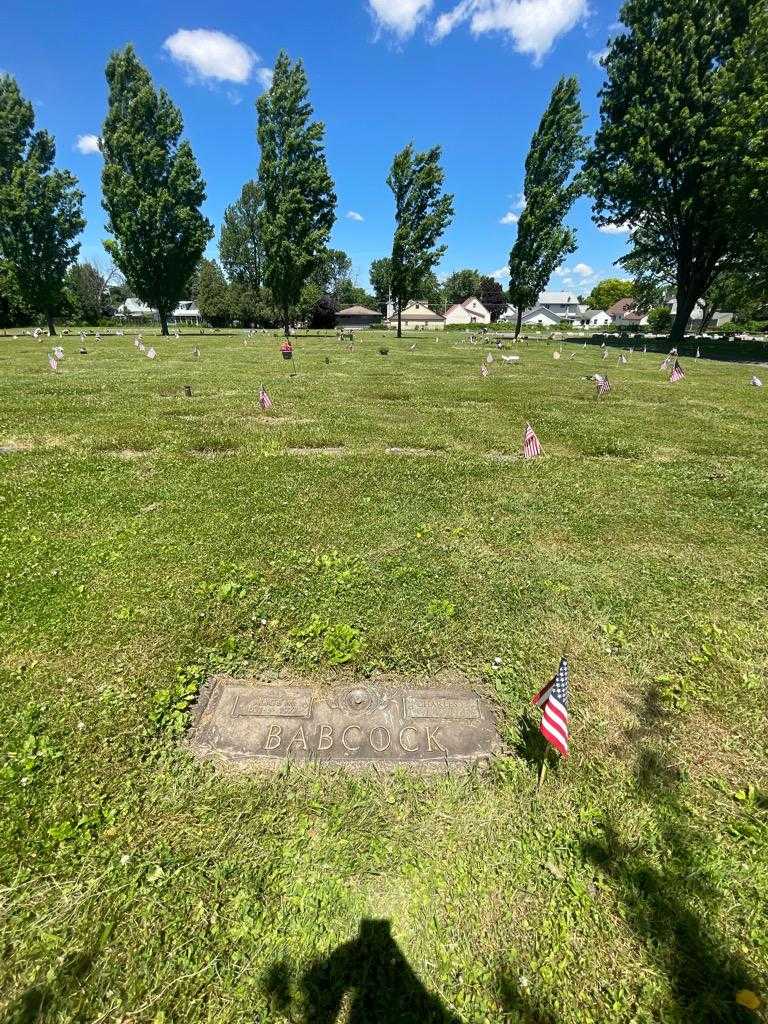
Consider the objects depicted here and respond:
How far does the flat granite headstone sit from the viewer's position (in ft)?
10.7

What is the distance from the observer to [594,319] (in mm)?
113188

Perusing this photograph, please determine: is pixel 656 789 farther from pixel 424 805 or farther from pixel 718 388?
pixel 718 388

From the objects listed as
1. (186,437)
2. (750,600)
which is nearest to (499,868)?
(750,600)

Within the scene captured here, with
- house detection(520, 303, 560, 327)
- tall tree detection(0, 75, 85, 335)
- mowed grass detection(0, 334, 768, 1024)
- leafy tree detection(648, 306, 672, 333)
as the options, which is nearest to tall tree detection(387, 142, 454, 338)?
tall tree detection(0, 75, 85, 335)

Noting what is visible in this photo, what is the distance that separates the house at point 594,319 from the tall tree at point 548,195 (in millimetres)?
76715

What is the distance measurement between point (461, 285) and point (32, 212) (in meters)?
107

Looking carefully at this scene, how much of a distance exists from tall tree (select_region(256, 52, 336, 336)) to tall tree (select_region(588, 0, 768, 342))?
22916 mm

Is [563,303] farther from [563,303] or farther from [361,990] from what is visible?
[361,990]

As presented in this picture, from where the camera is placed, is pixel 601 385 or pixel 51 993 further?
pixel 601 385

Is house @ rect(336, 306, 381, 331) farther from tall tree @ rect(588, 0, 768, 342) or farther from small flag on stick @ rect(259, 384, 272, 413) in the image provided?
small flag on stick @ rect(259, 384, 272, 413)

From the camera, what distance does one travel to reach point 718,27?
2927 cm

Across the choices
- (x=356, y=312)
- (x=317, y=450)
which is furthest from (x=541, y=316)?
(x=317, y=450)

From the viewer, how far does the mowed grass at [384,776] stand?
223 centimetres

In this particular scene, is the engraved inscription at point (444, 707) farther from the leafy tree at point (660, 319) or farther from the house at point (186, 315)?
the house at point (186, 315)
